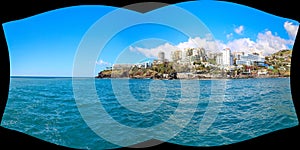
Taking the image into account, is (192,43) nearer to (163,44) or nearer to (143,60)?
(163,44)

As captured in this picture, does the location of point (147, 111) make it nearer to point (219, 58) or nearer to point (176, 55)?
point (176, 55)

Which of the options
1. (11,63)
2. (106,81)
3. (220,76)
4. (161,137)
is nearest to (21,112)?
(11,63)

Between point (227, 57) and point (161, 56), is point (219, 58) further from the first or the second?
point (161, 56)

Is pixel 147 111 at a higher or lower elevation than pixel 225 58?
lower

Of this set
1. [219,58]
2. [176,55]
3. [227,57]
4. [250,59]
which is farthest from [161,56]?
[250,59]

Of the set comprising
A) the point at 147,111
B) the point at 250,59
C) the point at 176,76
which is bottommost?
the point at 147,111

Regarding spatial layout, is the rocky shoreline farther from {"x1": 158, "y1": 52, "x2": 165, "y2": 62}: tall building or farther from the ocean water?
{"x1": 158, "y1": 52, "x2": 165, "y2": 62}: tall building

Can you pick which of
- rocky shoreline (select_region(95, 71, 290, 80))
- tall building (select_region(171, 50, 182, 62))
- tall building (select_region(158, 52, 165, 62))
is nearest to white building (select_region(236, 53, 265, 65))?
rocky shoreline (select_region(95, 71, 290, 80))

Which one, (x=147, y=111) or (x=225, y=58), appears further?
(x=147, y=111)

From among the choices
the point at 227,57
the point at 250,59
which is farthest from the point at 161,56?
the point at 250,59
